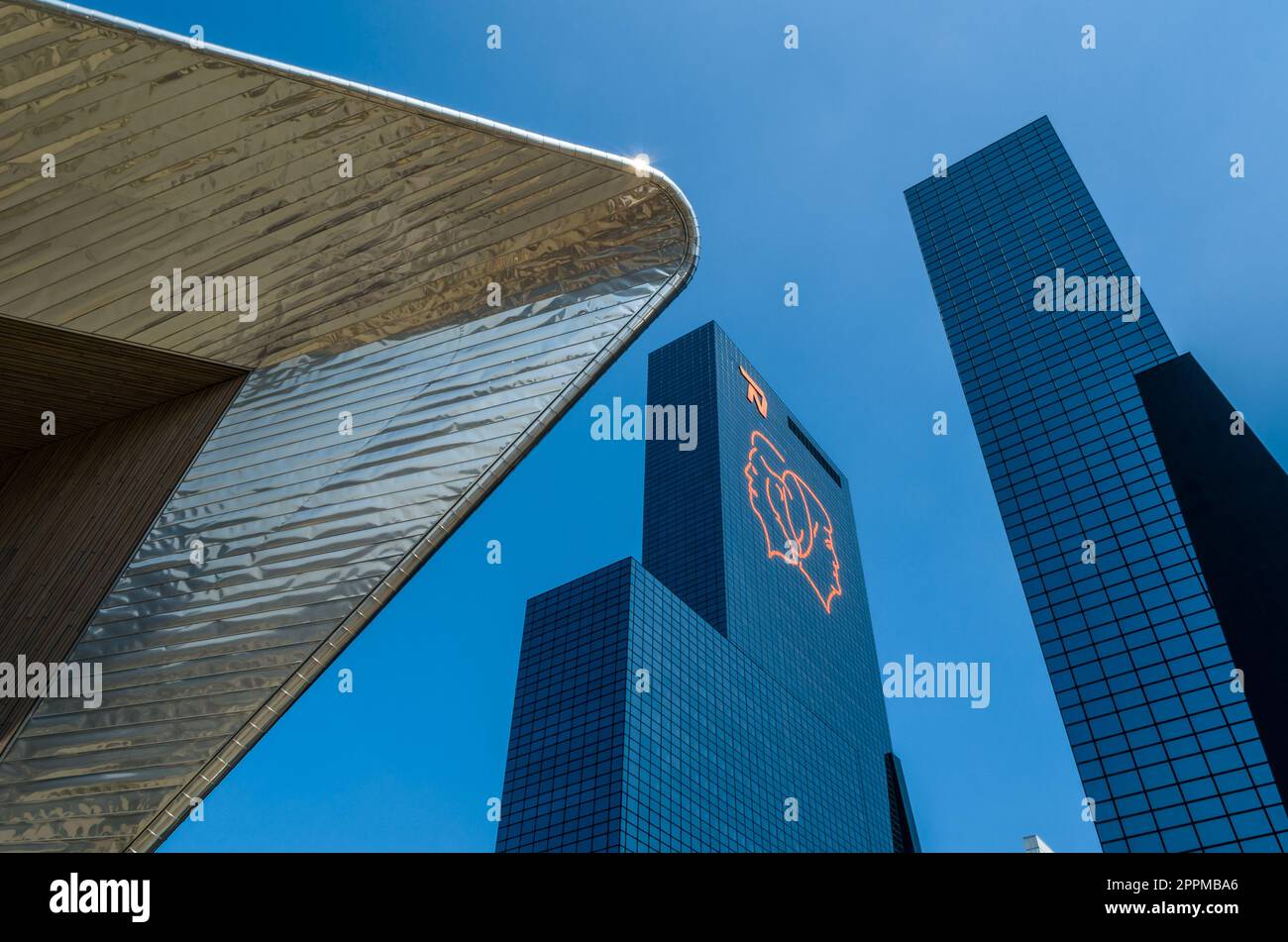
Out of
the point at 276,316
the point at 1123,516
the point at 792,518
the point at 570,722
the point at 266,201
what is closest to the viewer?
the point at 266,201

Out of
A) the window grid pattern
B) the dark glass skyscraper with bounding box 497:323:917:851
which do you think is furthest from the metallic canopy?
the dark glass skyscraper with bounding box 497:323:917:851

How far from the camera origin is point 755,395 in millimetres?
158125

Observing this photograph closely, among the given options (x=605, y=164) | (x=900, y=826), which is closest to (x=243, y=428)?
(x=605, y=164)

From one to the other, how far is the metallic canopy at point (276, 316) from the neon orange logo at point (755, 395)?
140 metres

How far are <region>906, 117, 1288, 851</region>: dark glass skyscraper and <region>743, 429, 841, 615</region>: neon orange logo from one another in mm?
55003

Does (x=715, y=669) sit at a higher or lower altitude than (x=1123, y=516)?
lower

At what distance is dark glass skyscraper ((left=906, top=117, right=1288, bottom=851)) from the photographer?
5453 centimetres

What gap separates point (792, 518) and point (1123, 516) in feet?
273

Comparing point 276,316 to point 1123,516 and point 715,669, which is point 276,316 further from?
point 715,669

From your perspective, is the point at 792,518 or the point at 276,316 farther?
the point at 792,518

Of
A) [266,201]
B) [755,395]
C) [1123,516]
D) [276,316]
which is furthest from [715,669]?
[266,201]

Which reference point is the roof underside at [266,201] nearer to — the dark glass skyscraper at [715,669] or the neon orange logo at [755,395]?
the dark glass skyscraper at [715,669]

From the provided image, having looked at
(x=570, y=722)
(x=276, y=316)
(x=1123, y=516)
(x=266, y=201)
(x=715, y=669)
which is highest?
(x=1123, y=516)

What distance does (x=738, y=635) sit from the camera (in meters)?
117
